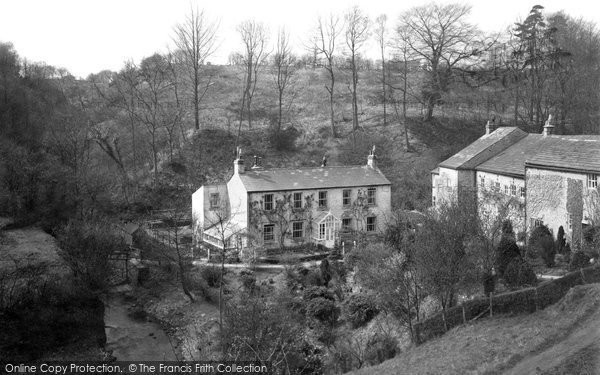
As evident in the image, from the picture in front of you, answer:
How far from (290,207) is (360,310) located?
10.9 m

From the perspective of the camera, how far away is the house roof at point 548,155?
2605cm

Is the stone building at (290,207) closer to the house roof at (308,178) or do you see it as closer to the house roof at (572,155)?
the house roof at (308,178)

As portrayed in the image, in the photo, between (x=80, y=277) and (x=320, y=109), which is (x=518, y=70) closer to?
(x=320, y=109)

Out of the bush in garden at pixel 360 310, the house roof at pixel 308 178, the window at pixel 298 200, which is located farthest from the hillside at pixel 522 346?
the house roof at pixel 308 178

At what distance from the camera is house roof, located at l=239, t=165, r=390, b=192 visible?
1229 inches

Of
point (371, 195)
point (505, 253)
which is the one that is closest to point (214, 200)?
point (371, 195)

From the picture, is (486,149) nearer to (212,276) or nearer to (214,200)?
(214,200)

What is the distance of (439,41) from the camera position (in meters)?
49.4

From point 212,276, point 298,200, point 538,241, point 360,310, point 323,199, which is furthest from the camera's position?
point 323,199

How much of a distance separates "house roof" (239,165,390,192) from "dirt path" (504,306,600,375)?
752 inches

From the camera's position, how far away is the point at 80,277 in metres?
24.2

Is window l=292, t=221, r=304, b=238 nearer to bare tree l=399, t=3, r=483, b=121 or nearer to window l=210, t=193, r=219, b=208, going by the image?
window l=210, t=193, r=219, b=208

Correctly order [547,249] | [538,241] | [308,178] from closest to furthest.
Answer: [547,249] → [538,241] → [308,178]

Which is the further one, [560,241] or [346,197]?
[346,197]
